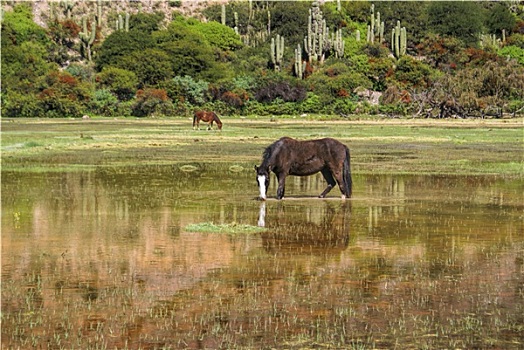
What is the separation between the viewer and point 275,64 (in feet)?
274

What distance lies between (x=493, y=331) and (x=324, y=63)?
7668cm

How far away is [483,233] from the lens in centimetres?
1471

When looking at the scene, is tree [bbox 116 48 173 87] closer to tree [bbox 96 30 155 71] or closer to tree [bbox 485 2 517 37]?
tree [bbox 96 30 155 71]

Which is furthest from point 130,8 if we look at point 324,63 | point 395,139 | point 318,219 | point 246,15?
point 318,219

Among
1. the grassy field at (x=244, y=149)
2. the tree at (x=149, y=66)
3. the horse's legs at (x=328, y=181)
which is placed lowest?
the grassy field at (x=244, y=149)

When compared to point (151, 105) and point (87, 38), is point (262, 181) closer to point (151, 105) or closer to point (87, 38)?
point (151, 105)

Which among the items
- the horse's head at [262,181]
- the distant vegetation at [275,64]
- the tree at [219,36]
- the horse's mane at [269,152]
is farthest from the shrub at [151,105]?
the horse's head at [262,181]

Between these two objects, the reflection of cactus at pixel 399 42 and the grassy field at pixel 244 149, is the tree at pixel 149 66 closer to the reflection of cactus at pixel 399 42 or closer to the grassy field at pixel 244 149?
the reflection of cactus at pixel 399 42

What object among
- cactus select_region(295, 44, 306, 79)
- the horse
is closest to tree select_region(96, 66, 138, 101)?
cactus select_region(295, 44, 306, 79)

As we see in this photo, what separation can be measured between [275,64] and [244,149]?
4980 centimetres

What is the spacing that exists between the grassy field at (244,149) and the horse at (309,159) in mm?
5979

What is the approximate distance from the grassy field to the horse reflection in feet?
26.5

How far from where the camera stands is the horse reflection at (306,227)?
Answer: 13.4 meters

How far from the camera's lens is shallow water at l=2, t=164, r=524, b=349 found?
8.77m
